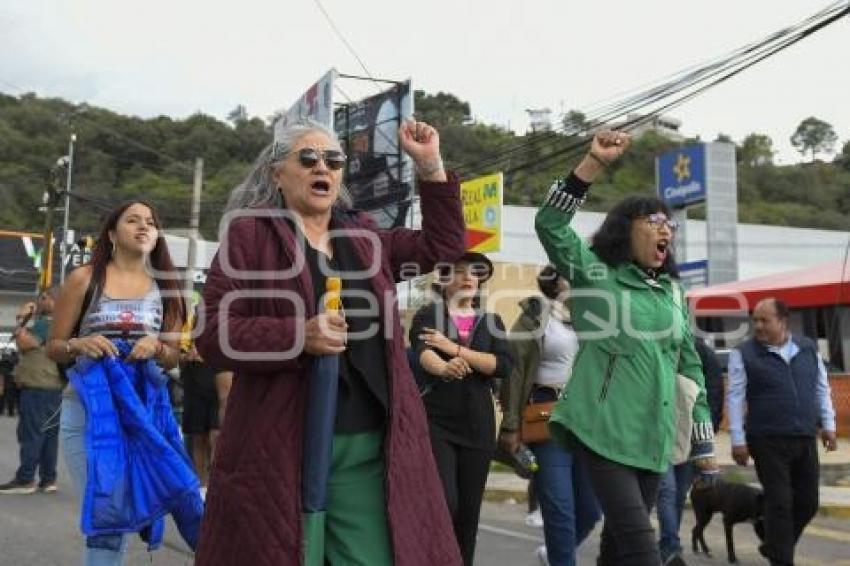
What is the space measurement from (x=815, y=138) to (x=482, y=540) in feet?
399

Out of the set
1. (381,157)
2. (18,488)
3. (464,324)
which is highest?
(381,157)

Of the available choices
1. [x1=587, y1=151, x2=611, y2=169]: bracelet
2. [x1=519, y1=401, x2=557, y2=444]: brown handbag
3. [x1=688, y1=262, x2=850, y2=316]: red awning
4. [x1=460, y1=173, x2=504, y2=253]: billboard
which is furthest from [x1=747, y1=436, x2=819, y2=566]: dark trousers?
[x1=460, y1=173, x2=504, y2=253]: billboard

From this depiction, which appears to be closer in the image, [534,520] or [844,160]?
[534,520]

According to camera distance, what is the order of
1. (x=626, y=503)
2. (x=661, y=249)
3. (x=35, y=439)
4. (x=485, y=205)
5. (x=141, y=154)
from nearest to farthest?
(x=626, y=503)
(x=661, y=249)
(x=35, y=439)
(x=485, y=205)
(x=141, y=154)

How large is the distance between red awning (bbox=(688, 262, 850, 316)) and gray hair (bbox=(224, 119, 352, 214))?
14531mm

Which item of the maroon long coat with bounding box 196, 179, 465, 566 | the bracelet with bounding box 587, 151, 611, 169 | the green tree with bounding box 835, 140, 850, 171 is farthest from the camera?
the green tree with bounding box 835, 140, 850, 171

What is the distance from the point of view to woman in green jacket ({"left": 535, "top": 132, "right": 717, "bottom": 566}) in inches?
159

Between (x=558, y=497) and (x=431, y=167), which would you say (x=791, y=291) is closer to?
(x=558, y=497)

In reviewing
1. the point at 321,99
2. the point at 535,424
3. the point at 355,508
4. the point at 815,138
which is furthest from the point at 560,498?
the point at 815,138

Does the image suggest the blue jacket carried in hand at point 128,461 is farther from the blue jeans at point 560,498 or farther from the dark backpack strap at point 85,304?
the blue jeans at point 560,498

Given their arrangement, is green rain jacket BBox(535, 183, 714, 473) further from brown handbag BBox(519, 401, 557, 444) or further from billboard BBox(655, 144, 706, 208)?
billboard BBox(655, 144, 706, 208)

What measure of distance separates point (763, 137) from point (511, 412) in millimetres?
103422

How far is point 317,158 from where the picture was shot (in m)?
2.83

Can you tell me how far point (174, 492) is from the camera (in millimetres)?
4039
